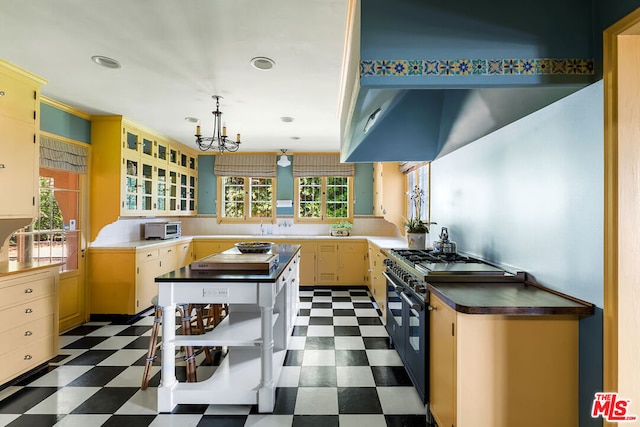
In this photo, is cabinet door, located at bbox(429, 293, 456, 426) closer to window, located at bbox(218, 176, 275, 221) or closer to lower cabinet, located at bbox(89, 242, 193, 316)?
lower cabinet, located at bbox(89, 242, 193, 316)

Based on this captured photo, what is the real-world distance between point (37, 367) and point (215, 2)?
3152 millimetres

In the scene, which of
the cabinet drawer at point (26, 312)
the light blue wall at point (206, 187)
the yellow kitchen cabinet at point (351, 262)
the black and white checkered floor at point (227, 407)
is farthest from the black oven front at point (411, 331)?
the light blue wall at point (206, 187)

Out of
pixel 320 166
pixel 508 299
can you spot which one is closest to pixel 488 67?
pixel 508 299

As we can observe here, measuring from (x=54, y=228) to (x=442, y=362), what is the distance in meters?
4.16

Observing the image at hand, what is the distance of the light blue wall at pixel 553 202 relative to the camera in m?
1.48

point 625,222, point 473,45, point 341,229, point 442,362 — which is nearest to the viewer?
point 625,222

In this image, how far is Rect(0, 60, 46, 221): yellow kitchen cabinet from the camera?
2.61 m

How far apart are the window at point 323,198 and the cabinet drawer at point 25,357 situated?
4148mm

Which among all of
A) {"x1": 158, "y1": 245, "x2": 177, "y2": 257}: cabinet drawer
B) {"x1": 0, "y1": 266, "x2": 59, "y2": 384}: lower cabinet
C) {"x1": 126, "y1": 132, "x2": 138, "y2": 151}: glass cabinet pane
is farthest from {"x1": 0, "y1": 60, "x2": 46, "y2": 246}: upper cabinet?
{"x1": 158, "y1": 245, "x2": 177, "y2": 257}: cabinet drawer

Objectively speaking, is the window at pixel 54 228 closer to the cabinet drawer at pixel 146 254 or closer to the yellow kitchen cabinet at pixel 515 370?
the cabinet drawer at pixel 146 254

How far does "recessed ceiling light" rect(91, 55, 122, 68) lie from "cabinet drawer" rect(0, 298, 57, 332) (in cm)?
203

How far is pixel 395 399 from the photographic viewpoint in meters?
2.28

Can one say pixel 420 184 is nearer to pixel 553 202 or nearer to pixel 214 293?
pixel 553 202

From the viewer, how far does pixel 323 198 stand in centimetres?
629
